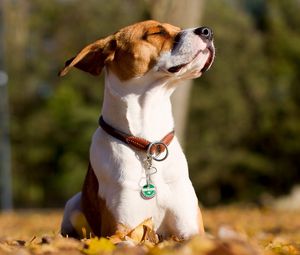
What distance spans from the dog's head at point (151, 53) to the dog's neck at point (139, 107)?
0.19ft

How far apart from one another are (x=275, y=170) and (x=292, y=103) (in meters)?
3.11

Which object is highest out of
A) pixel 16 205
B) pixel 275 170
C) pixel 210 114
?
pixel 210 114

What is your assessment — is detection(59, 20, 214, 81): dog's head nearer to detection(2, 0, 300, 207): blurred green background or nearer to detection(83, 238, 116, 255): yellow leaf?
detection(83, 238, 116, 255): yellow leaf

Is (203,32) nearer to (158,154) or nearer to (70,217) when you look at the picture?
(158,154)

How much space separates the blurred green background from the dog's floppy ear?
2468 centimetres

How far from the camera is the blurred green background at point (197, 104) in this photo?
30688mm

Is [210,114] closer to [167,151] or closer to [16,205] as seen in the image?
[16,205]

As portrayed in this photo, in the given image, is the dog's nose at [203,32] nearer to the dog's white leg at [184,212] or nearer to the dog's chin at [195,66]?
the dog's chin at [195,66]

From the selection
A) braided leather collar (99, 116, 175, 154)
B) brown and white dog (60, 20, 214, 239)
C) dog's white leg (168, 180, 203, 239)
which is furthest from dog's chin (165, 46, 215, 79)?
dog's white leg (168, 180, 203, 239)

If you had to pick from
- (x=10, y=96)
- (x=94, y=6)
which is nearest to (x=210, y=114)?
(x=94, y=6)

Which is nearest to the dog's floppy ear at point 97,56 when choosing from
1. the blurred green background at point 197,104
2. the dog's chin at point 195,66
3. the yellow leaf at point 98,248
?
the dog's chin at point 195,66

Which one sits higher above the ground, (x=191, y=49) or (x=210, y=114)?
(x=191, y=49)

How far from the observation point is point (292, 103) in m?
32.2

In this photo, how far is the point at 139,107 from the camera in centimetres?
472
